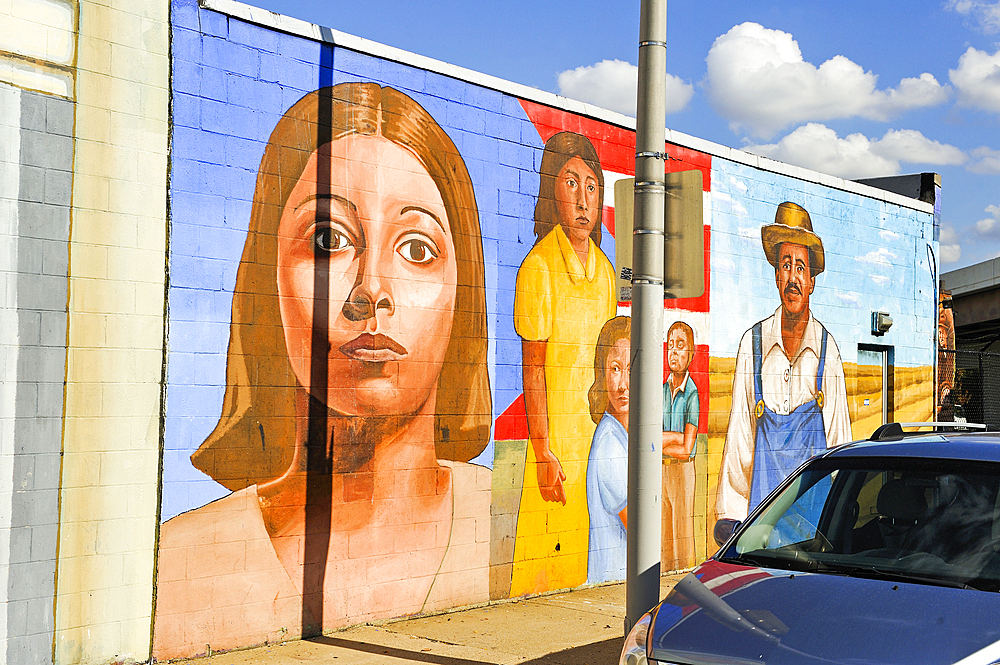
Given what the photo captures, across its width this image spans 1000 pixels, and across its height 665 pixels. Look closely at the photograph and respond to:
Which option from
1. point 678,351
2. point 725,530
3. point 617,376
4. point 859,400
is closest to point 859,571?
point 725,530

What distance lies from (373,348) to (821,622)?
4.65 meters

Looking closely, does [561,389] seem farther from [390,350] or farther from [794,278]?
[794,278]

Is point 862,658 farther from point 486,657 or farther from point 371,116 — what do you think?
point 371,116

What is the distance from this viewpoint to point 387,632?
24.3 feet

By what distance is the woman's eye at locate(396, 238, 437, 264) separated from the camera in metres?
7.96

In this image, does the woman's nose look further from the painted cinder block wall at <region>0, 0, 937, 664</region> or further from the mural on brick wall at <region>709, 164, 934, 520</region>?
Answer: the mural on brick wall at <region>709, 164, 934, 520</region>

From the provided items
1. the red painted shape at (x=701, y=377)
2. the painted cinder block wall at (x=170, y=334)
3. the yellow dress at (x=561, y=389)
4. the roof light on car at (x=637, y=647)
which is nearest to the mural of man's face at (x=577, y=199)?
the yellow dress at (x=561, y=389)

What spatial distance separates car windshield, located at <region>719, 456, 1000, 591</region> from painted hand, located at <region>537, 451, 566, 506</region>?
3922mm

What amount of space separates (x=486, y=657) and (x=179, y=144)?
4.22 meters

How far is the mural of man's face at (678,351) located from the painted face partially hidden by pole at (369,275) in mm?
3200

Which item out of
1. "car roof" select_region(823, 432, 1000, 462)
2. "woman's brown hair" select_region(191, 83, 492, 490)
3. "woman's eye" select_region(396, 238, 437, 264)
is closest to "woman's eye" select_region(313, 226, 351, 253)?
"woman's brown hair" select_region(191, 83, 492, 490)

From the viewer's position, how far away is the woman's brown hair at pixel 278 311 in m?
6.86

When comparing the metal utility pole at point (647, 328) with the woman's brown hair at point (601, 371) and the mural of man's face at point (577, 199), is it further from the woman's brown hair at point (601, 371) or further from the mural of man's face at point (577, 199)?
the woman's brown hair at point (601, 371)

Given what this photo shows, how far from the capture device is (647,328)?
245 inches
